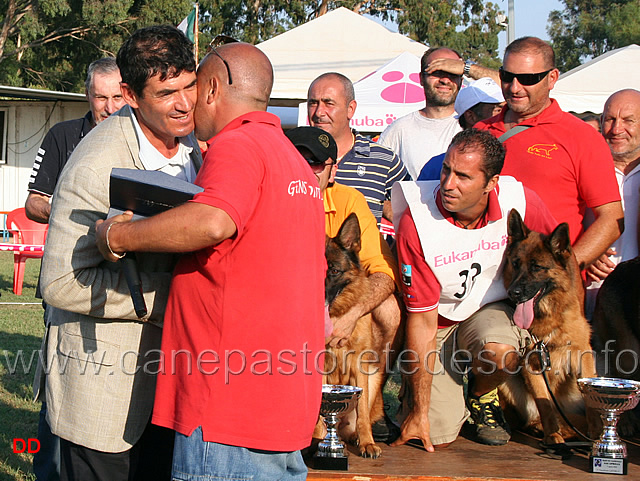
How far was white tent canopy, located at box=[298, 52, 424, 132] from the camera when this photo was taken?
10234mm

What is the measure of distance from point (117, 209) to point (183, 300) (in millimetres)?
382

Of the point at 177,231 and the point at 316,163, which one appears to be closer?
the point at 177,231

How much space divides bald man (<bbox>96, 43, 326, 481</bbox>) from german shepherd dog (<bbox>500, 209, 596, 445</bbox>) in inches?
84.5

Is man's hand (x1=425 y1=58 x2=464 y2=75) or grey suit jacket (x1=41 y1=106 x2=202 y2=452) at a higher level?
man's hand (x1=425 y1=58 x2=464 y2=75)

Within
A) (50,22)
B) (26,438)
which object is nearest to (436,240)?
(26,438)

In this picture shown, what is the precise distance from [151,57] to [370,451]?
7.98 feet

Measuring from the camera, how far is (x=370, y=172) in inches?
185

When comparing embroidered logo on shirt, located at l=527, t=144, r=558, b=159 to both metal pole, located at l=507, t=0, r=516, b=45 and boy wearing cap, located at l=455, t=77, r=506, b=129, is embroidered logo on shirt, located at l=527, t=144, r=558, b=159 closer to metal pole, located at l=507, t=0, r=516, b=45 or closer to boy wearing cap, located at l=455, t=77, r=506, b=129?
boy wearing cap, located at l=455, t=77, r=506, b=129

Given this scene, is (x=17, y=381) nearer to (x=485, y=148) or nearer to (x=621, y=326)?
(x=485, y=148)

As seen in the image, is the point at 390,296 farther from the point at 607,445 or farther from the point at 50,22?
the point at 50,22

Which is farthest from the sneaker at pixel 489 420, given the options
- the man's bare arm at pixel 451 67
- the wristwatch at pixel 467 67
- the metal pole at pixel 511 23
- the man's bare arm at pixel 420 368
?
the metal pole at pixel 511 23

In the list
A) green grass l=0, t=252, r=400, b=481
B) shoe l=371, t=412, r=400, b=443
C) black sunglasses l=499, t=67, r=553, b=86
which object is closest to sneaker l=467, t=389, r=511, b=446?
shoe l=371, t=412, r=400, b=443

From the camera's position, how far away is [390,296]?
4.30 metres

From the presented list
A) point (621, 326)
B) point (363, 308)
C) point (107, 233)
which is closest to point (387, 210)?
point (363, 308)
